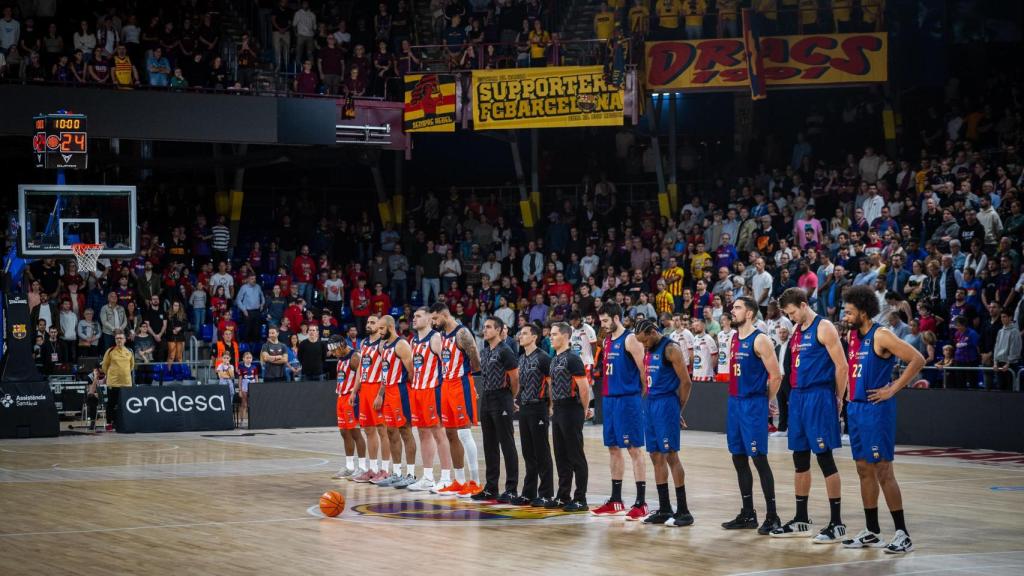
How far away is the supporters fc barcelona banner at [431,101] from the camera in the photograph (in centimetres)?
3147

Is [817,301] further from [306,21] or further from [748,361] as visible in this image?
[306,21]

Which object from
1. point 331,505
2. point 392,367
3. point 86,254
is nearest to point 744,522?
point 331,505

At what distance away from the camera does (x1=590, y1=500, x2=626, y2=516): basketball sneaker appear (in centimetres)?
1376

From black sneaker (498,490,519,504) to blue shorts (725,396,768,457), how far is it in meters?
3.22

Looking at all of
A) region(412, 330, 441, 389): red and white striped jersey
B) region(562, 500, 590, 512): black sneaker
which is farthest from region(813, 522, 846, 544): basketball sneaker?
region(412, 330, 441, 389): red and white striped jersey

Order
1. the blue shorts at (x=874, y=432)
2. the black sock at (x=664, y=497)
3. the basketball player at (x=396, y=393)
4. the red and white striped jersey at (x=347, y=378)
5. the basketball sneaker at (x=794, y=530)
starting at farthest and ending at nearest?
the red and white striped jersey at (x=347, y=378) → the basketball player at (x=396, y=393) → the black sock at (x=664, y=497) → the basketball sneaker at (x=794, y=530) → the blue shorts at (x=874, y=432)

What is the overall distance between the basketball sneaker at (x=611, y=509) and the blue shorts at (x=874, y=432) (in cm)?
322

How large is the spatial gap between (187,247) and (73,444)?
10906 mm

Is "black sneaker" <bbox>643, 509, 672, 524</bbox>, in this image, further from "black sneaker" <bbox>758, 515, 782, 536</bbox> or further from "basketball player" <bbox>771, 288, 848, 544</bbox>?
"basketball player" <bbox>771, 288, 848, 544</bbox>

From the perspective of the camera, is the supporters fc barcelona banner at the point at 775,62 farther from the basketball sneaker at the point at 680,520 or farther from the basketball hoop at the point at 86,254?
the basketball sneaker at the point at 680,520

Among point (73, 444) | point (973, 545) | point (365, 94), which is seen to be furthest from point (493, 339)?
point (365, 94)

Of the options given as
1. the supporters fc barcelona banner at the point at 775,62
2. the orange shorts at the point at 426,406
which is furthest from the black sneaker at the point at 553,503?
the supporters fc barcelona banner at the point at 775,62

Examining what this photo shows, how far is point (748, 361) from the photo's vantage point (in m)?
12.5

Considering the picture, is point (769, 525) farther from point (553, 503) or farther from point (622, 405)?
point (553, 503)
